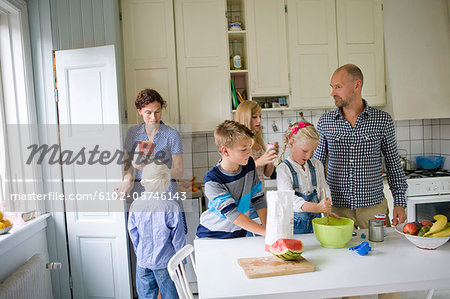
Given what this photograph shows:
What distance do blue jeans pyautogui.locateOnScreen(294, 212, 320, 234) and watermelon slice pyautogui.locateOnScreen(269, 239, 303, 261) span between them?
439 millimetres

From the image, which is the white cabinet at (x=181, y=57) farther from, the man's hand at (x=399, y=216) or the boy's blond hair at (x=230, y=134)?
the man's hand at (x=399, y=216)

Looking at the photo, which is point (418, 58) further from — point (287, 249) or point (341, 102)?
point (287, 249)

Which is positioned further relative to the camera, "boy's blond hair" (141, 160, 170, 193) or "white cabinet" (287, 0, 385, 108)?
"white cabinet" (287, 0, 385, 108)

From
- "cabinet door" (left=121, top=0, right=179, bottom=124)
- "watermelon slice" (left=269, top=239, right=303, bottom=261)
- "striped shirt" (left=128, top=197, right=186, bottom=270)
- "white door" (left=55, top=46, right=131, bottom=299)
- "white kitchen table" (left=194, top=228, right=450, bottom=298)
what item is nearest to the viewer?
"white kitchen table" (left=194, top=228, right=450, bottom=298)

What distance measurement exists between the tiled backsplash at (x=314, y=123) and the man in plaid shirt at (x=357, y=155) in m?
1.30

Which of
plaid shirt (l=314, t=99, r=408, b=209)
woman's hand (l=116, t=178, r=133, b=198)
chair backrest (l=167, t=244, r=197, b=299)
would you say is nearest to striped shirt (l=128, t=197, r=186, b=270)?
woman's hand (l=116, t=178, r=133, b=198)

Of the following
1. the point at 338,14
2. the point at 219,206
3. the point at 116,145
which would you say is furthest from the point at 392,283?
the point at 338,14

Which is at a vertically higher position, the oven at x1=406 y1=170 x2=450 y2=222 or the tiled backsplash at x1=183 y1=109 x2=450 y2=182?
the tiled backsplash at x1=183 y1=109 x2=450 y2=182

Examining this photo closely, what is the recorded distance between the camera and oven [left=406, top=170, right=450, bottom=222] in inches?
112

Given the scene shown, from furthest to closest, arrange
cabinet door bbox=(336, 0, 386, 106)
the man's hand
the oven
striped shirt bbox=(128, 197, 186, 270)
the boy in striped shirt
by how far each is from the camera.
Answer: cabinet door bbox=(336, 0, 386, 106) → the oven → striped shirt bbox=(128, 197, 186, 270) → the man's hand → the boy in striped shirt

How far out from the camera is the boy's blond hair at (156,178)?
2070 millimetres

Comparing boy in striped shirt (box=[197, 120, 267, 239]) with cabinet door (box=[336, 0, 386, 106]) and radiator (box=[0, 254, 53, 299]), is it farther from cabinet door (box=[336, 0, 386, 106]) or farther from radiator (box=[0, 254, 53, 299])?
cabinet door (box=[336, 0, 386, 106])

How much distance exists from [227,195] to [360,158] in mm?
826

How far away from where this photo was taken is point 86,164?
2352 millimetres
